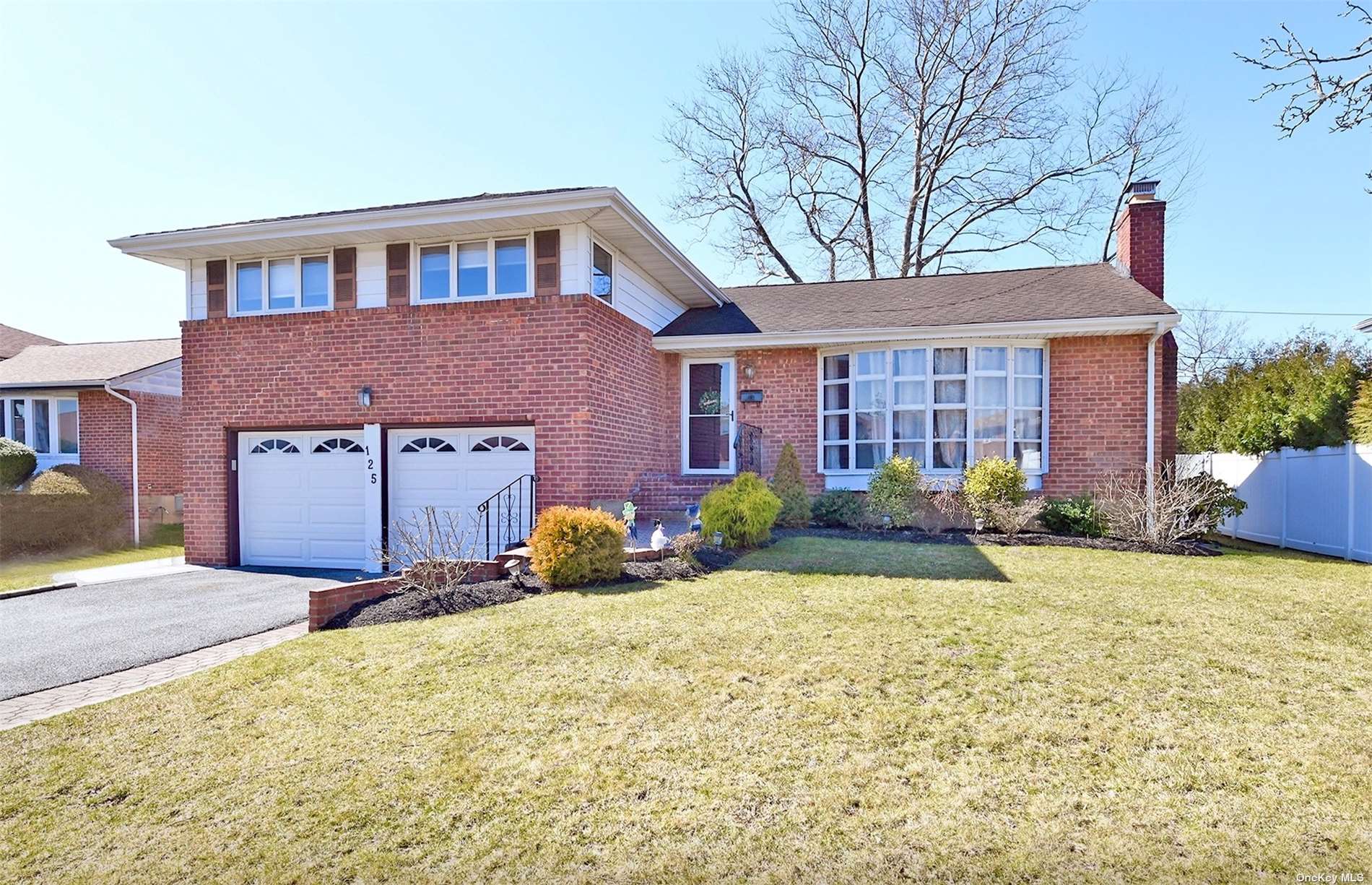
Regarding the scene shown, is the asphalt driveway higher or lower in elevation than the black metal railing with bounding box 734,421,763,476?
lower

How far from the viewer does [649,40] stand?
1270 centimetres

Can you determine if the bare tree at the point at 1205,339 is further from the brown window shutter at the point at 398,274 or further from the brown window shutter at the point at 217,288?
the brown window shutter at the point at 217,288

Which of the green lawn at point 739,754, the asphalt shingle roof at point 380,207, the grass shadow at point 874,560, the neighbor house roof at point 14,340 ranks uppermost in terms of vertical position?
the neighbor house roof at point 14,340

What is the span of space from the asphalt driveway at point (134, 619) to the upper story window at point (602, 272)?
18.6ft

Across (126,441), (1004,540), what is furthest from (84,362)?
(1004,540)

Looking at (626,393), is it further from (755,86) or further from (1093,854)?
(755,86)

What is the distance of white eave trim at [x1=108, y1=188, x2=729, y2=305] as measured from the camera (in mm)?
9180

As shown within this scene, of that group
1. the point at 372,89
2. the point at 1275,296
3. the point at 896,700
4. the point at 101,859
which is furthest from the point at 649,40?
the point at 1275,296

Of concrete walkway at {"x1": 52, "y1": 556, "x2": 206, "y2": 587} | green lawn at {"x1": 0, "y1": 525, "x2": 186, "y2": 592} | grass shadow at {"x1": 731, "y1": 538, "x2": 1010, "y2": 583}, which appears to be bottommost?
green lawn at {"x1": 0, "y1": 525, "x2": 186, "y2": 592}

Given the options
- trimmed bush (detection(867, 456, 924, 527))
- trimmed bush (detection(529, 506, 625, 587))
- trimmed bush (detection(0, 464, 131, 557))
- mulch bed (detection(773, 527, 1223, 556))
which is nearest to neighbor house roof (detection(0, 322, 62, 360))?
trimmed bush (detection(0, 464, 131, 557))

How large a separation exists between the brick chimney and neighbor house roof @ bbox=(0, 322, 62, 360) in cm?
3253

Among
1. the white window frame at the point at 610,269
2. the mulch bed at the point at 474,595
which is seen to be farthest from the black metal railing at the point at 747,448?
the mulch bed at the point at 474,595

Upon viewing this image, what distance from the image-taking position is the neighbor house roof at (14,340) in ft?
80.4

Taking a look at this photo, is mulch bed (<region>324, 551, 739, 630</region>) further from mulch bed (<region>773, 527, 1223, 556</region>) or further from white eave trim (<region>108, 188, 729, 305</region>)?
white eave trim (<region>108, 188, 729, 305</region>)
